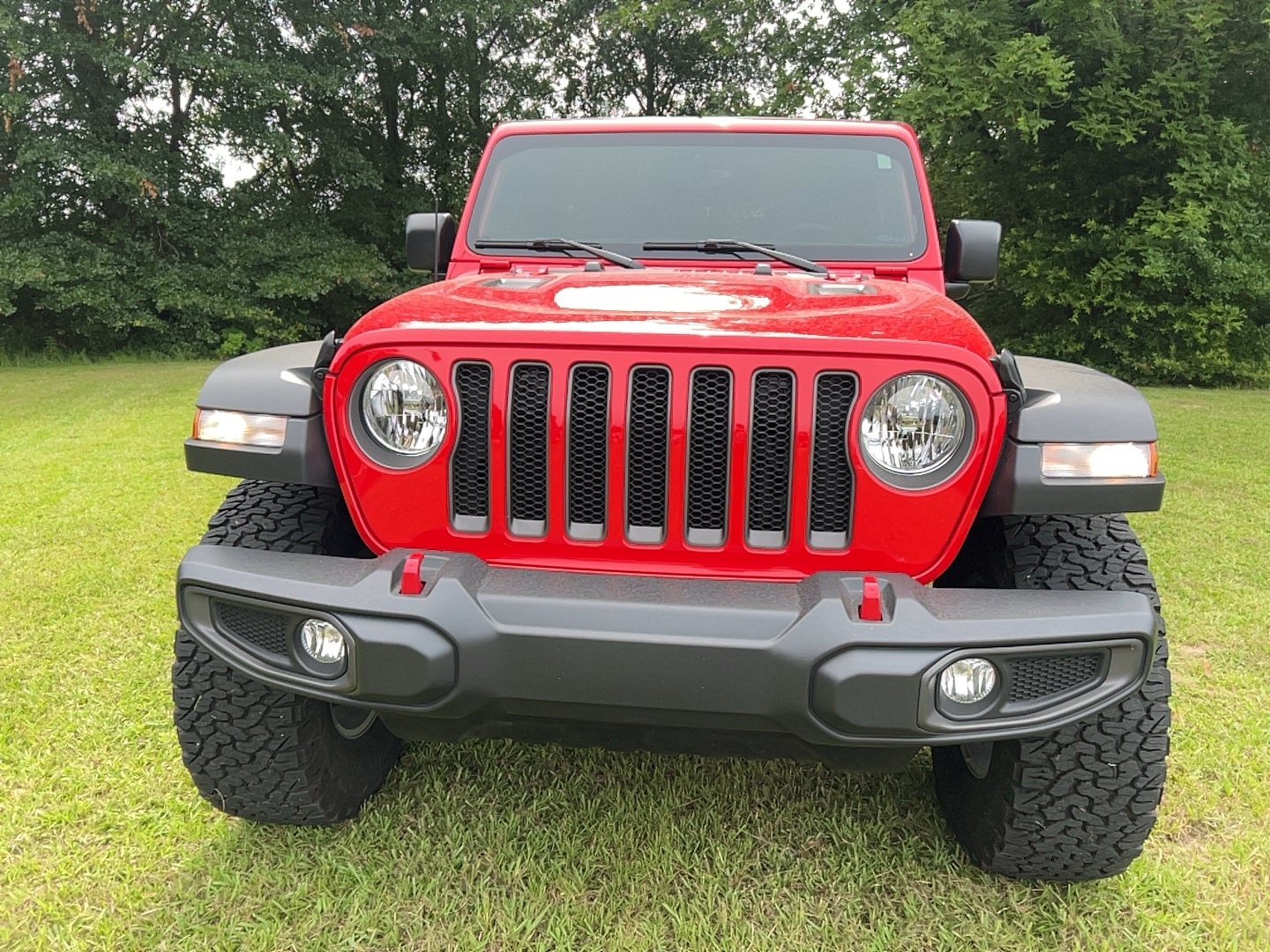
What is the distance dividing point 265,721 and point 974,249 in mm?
2430

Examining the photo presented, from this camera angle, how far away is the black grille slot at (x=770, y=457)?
5.28 ft

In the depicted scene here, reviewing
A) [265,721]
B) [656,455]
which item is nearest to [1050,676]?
[656,455]

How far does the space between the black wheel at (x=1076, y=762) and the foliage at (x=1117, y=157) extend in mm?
9983

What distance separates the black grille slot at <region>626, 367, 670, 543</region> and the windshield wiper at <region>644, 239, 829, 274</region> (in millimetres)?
1060

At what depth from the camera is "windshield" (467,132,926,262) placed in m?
2.72

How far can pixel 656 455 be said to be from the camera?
1.65 meters

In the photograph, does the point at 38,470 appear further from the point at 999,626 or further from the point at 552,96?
the point at 552,96

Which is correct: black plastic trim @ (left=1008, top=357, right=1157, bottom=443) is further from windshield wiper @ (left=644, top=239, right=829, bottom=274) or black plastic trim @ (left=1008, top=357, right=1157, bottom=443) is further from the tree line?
the tree line

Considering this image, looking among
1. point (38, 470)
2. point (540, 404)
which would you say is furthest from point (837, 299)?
point (38, 470)

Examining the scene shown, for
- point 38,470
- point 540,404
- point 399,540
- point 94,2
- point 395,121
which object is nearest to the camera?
point 540,404

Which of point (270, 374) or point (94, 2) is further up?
point (94, 2)

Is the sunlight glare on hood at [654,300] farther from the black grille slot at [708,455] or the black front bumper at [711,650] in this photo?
the black front bumper at [711,650]

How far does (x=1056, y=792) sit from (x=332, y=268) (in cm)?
1502

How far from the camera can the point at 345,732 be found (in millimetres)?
2039
